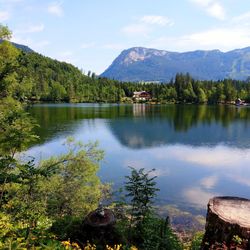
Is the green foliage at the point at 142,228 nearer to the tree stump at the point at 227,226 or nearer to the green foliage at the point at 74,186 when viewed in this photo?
the tree stump at the point at 227,226

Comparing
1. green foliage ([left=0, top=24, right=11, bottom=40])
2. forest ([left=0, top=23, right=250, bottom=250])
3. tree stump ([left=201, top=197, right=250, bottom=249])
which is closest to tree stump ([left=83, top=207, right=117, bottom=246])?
forest ([left=0, top=23, right=250, bottom=250])

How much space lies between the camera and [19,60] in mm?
14203

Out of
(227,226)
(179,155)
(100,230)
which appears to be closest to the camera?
(227,226)

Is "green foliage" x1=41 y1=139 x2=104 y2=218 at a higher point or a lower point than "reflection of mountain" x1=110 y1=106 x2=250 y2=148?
higher

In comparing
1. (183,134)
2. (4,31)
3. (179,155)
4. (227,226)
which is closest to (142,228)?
(227,226)

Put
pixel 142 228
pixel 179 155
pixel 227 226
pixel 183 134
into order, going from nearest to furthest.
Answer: pixel 227 226, pixel 142 228, pixel 179 155, pixel 183 134

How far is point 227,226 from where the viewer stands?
29.2 feet

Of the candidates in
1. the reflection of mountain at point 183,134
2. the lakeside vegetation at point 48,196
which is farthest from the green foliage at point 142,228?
the reflection of mountain at point 183,134

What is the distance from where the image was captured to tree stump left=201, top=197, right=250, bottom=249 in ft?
28.4

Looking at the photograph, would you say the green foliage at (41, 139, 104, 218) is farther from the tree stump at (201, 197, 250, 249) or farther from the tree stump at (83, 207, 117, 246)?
the tree stump at (201, 197, 250, 249)

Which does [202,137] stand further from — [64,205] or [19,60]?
[19,60]

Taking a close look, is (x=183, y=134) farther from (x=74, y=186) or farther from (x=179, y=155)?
(x=74, y=186)

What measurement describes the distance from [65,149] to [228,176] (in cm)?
2555

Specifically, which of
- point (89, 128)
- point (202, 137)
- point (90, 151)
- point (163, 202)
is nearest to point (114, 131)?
point (89, 128)
